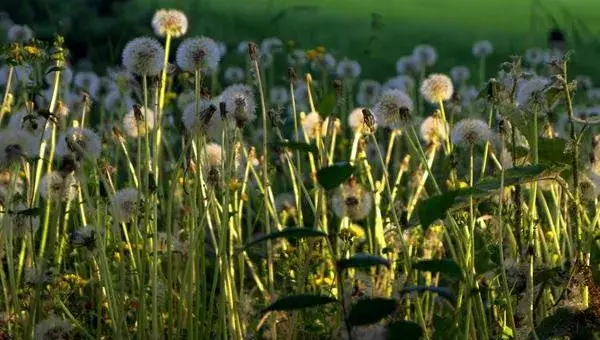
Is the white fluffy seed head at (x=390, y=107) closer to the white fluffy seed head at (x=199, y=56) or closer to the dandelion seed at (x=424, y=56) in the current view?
the white fluffy seed head at (x=199, y=56)

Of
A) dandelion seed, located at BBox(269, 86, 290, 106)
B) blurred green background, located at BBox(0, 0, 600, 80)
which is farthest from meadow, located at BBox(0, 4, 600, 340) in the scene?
blurred green background, located at BBox(0, 0, 600, 80)

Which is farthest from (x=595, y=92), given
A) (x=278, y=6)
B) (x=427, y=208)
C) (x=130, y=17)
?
(x=278, y=6)

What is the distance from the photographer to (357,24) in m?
13.5

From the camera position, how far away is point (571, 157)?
2719mm

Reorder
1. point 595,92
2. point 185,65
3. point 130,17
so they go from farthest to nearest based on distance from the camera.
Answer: point 130,17
point 595,92
point 185,65

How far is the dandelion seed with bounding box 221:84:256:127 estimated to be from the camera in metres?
2.55

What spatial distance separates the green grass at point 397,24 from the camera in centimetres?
1101

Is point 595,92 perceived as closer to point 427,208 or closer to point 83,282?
point 83,282

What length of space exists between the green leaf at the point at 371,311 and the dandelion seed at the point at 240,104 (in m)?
0.74

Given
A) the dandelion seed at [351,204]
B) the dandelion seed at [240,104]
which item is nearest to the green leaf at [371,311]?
the dandelion seed at [351,204]

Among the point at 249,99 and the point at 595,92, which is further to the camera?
the point at 595,92

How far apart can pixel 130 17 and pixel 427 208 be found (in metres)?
7.53

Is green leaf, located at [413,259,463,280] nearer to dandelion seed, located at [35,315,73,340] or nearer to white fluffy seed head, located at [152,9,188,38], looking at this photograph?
dandelion seed, located at [35,315,73,340]

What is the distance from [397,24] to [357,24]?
0.54 meters
